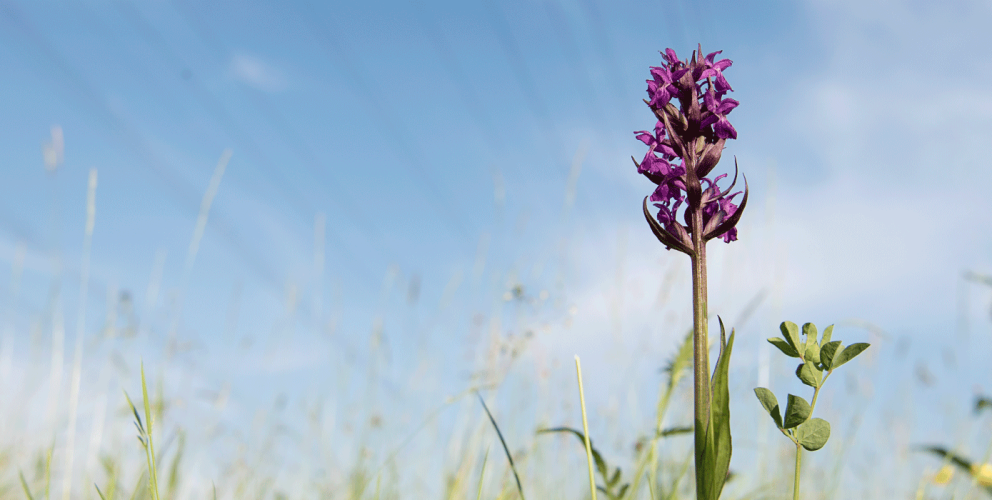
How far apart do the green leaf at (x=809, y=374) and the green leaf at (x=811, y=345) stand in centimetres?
2

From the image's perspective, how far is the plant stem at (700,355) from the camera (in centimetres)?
83

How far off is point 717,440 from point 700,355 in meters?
0.12

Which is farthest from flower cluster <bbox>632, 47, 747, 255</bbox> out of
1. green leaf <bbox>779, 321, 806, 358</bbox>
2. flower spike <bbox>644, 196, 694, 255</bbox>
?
green leaf <bbox>779, 321, 806, 358</bbox>

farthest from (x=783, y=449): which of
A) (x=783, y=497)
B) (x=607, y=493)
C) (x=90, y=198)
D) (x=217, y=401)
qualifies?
(x=90, y=198)

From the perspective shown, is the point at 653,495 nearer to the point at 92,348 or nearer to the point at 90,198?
the point at 90,198

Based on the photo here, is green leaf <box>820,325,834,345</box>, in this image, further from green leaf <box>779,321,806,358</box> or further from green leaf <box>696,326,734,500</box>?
green leaf <box>696,326,734,500</box>

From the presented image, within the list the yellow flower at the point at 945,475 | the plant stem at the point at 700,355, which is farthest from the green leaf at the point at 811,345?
the yellow flower at the point at 945,475

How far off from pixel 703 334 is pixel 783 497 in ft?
6.02

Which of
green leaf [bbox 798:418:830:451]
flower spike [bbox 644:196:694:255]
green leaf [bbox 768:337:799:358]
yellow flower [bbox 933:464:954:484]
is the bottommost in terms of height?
yellow flower [bbox 933:464:954:484]

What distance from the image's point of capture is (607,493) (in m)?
1.19

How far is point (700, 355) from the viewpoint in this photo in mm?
872

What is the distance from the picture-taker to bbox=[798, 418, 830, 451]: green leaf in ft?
2.85

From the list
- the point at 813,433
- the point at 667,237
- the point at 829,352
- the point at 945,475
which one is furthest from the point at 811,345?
the point at 945,475

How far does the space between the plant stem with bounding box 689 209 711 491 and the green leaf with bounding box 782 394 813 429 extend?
0.12m
